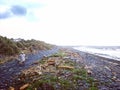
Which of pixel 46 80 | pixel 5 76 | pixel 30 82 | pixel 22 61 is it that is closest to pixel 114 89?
pixel 46 80

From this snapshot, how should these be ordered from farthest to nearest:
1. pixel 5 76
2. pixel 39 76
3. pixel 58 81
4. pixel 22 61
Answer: pixel 22 61 → pixel 5 76 → pixel 39 76 → pixel 58 81

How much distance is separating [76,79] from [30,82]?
410 centimetres

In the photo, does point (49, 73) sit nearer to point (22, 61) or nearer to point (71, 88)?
point (71, 88)

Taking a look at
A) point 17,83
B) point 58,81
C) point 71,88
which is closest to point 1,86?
point 17,83

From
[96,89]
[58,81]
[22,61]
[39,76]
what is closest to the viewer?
[96,89]

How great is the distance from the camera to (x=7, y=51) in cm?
4316

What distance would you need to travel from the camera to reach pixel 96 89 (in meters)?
19.5

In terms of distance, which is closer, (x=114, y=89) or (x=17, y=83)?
(x=114, y=89)

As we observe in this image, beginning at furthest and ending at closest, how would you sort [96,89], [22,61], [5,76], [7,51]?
[7,51] < [22,61] < [5,76] < [96,89]

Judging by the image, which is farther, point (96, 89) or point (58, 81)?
point (58, 81)

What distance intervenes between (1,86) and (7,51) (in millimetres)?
22175

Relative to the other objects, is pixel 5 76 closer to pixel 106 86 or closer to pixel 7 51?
pixel 106 86

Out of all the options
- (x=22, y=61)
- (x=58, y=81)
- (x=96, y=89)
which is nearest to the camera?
(x=96, y=89)

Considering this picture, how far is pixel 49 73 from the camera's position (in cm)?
2350
